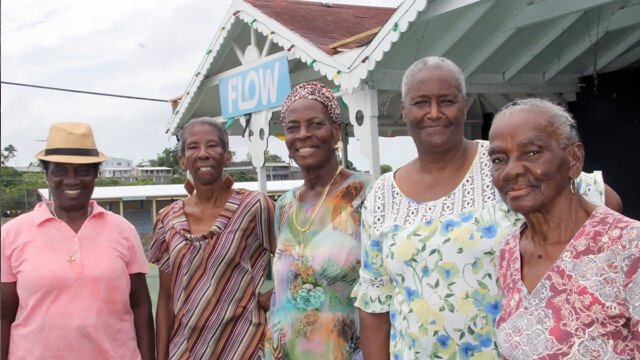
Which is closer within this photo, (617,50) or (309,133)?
(309,133)

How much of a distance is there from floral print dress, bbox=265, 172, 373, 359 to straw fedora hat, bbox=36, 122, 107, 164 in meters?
0.94

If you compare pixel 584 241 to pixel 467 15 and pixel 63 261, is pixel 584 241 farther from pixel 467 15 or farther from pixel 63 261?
pixel 467 15

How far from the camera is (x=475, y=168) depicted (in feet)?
7.19

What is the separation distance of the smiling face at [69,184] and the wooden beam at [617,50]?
20.0 ft

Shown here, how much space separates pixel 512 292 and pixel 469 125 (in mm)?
8072

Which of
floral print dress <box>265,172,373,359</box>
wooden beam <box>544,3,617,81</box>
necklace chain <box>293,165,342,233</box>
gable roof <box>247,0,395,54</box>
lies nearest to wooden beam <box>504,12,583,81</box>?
wooden beam <box>544,3,617,81</box>

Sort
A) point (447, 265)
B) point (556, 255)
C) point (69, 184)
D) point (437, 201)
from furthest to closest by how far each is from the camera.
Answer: point (69, 184)
point (437, 201)
point (447, 265)
point (556, 255)

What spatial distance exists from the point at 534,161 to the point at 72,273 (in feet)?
6.13

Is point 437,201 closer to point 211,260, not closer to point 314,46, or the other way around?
point 211,260

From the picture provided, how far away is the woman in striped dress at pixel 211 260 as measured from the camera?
2.92m

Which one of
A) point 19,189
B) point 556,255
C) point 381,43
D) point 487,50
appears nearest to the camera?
point 556,255

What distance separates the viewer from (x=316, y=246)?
2582 millimetres

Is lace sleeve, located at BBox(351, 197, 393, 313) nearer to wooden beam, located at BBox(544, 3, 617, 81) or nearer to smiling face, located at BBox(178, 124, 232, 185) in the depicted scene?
smiling face, located at BBox(178, 124, 232, 185)

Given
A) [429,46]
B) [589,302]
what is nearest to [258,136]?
[429,46]
